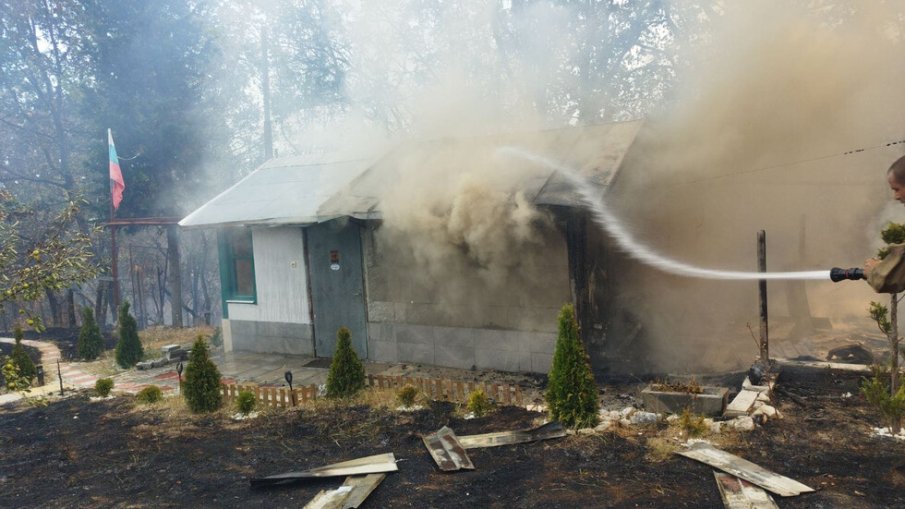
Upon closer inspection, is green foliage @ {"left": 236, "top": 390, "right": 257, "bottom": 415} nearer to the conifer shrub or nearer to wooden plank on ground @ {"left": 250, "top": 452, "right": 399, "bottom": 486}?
wooden plank on ground @ {"left": 250, "top": 452, "right": 399, "bottom": 486}

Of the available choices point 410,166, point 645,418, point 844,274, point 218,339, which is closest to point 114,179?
point 218,339

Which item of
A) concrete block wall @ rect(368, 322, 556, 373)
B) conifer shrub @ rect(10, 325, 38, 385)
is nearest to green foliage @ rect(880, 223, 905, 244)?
concrete block wall @ rect(368, 322, 556, 373)

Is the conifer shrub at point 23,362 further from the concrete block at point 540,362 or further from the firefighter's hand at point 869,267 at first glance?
the firefighter's hand at point 869,267

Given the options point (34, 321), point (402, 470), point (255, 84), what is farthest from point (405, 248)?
point (255, 84)

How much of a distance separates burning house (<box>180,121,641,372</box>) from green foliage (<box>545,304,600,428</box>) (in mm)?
2626

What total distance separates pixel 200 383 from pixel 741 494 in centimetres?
764

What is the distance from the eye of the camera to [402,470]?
6125 mm

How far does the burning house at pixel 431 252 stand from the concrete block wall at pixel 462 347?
23mm

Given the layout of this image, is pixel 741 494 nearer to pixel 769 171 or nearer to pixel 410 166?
pixel 410 166

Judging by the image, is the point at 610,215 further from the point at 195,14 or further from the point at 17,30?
the point at 17,30

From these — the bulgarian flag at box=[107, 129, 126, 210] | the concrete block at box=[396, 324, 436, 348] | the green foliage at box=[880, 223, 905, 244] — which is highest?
the bulgarian flag at box=[107, 129, 126, 210]

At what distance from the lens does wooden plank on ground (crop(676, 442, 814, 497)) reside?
16.1ft

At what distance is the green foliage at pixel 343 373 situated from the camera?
884 cm

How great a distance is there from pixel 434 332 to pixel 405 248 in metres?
1.79
